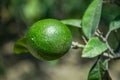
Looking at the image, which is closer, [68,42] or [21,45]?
[68,42]

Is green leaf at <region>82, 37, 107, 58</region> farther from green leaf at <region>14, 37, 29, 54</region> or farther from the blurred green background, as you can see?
the blurred green background

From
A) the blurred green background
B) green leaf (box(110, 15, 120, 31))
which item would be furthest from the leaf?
the blurred green background

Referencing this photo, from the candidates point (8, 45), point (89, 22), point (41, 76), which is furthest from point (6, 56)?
point (89, 22)

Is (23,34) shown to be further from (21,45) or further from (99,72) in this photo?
(99,72)

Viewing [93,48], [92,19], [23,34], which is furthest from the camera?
[23,34]

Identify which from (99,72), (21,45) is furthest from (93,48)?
(21,45)

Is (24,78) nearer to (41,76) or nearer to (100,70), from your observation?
(41,76)

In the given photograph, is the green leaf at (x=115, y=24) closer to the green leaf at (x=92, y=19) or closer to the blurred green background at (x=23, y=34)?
the green leaf at (x=92, y=19)
